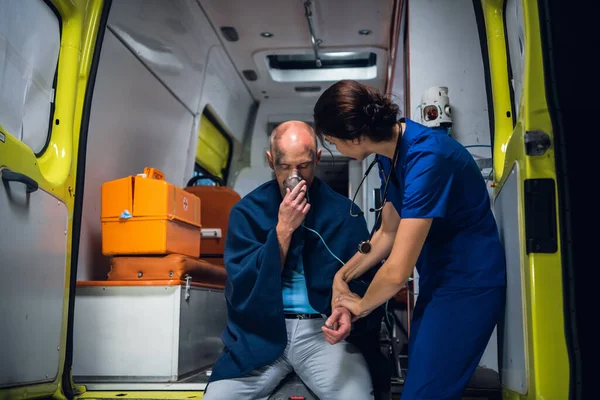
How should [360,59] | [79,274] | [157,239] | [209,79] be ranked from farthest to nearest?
[360,59], [209,79], [79,274], [157,239]

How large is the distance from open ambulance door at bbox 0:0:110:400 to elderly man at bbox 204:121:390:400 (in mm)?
708

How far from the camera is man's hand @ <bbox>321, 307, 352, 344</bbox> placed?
6.79ft

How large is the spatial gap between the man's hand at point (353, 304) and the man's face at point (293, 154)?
23.9 inches

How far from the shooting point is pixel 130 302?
3006 mm

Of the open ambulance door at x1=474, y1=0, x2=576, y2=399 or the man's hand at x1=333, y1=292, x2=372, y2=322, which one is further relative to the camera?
the man's hand at x1=333, y1=292, x2=372, y2=322

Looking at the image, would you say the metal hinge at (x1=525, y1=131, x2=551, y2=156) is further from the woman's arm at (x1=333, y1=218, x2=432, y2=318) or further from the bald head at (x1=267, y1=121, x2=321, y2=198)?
the bald head at (x1=267, y1=121, x2=321, y2=198)

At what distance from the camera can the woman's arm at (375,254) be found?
7.72 ft

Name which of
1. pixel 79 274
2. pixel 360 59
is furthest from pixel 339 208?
pixel 360 59

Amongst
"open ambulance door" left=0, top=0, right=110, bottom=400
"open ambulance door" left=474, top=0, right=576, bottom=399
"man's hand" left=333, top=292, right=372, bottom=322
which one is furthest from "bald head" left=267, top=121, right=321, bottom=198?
"open ambulance door" left=474, top=0, right=576, bottom=399

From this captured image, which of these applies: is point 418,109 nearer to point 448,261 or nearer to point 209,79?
point 448,261

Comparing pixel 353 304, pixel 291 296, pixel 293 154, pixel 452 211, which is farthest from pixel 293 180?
pixel 452 211

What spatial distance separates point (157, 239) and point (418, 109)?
1735 mm

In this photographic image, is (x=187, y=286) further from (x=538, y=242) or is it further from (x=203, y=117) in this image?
(x=203, y=117)

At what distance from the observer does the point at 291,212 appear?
233 centimetres
